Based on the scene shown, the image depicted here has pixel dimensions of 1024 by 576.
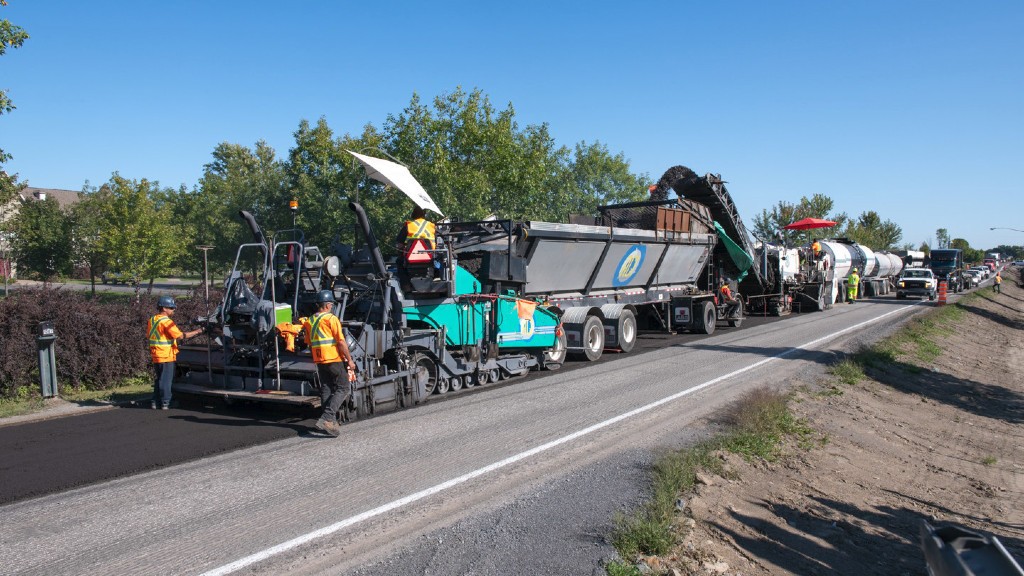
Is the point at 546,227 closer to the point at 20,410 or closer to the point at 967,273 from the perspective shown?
the point at 20,410

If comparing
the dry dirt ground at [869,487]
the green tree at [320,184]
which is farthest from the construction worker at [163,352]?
the green tree at [320,184]

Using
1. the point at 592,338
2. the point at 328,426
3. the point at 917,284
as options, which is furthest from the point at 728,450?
the point at 917,284

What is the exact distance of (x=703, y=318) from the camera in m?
19.4

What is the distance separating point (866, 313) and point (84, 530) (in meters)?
28.5

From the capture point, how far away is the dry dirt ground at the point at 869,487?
17.3ft

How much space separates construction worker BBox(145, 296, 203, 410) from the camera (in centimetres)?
926

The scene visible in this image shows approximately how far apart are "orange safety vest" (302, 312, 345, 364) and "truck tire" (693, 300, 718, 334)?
13628mm

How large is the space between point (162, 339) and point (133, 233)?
2127 cm

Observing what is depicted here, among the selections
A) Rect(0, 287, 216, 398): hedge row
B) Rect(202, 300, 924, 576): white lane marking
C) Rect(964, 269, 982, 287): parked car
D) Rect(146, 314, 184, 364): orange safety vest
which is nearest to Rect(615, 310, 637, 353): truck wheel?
Rect(202, 300, 924, 576): white lane marking

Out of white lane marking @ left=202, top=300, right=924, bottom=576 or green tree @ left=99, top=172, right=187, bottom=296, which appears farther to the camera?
green tree @ left=99, top=172, right=187, bottom=296

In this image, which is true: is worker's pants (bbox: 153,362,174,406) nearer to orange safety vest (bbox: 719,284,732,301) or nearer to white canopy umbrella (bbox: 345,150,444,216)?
white canopy umbrella (bbox: 345,150,444,216)

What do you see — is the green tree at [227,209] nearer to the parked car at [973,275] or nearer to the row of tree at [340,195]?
the row of tree at [340,195]

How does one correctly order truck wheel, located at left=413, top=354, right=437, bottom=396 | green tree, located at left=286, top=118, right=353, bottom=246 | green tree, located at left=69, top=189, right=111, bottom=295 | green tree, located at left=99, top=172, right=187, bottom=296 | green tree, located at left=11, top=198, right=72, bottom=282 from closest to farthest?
truck wheel, located at left=413, top=354, right=437, bottom=396 → green tree, located at left=286, top=118, right=353, bottom=246 → green tree, located at left=99, top=172, right=187, bottom=296 → green tree, located at left=11, top=198, right=72, bottom=282 → green tree, located at left=69, top=189, right=111, bottom=295

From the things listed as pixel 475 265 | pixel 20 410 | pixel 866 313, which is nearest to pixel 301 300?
pixel 475 265
